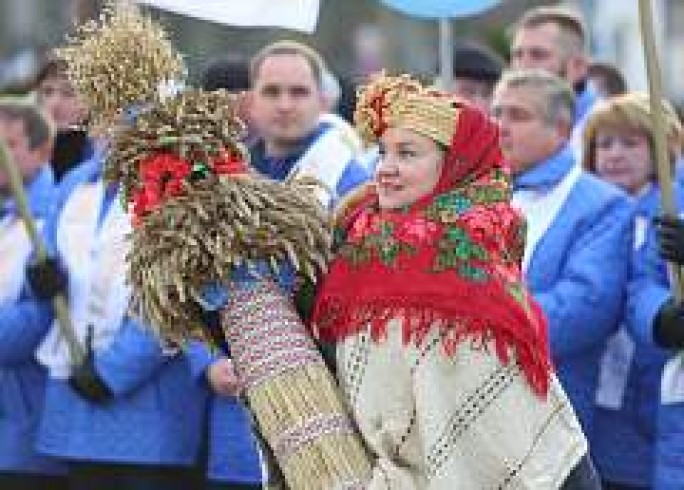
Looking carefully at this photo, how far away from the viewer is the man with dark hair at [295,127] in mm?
7449

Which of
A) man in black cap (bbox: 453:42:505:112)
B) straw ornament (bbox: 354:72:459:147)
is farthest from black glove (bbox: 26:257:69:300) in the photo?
straw ornament (bbox: 354:72:459:147)

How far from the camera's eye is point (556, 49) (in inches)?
344

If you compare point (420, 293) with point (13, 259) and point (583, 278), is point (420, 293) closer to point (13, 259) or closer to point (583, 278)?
point (583, 278)

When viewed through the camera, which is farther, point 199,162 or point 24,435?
point 24,435

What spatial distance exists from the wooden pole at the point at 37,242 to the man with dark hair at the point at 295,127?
32.2 inches

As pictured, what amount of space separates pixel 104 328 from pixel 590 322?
1720mm

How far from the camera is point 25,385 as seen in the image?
8.41 metres

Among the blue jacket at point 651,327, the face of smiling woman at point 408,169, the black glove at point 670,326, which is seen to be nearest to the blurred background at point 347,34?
the blue jacket at point 651,327

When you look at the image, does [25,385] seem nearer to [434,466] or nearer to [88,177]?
[88,177]

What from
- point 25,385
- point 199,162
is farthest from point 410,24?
point 199,162

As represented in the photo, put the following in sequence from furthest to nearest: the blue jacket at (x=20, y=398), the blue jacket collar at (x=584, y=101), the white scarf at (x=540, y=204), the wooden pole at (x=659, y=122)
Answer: the blue jacket collar at (x=584, y=101)
the blue jacket at (x=20, y=398)
the white scarf at (x=540, y=204)
the wooden pole at (x=659, y=122)

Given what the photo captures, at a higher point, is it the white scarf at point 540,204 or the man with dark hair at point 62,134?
the man with dark hair at point 62,134

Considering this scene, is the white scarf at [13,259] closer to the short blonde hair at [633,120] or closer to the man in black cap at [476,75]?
the man in black cap at [476,75]

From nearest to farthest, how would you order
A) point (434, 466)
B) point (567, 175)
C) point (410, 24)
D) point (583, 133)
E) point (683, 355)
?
point (434, 466), point (683, 355), point (567, 175), point (583, 133), point (410, 24)
